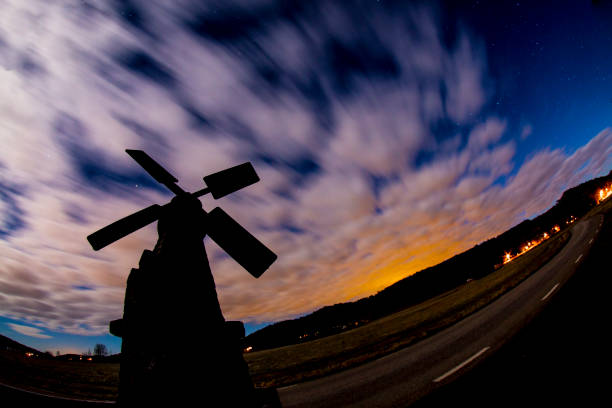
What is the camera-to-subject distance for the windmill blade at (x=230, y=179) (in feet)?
9.14

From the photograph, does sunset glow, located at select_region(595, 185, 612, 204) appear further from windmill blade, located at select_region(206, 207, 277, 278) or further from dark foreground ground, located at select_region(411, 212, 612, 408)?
windmill blade, located at select_region(206, 207, 277, 278)

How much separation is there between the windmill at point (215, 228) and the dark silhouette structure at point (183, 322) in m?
0.01

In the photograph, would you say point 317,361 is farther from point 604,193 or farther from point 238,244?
point 604,193

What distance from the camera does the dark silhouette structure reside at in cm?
171

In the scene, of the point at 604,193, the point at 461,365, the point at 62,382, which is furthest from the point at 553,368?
the point at 604,193

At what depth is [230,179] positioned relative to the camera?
2.88m

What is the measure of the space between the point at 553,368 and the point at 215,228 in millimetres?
6811

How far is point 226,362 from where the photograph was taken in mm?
1983

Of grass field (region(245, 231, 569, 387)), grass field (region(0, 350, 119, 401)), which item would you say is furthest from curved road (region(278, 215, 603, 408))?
grass field (region(0, 350, 119, 401))

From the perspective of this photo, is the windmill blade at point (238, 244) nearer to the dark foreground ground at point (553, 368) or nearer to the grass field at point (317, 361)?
the dark foreground ground at point (553, 368)

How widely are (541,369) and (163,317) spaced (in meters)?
6.92

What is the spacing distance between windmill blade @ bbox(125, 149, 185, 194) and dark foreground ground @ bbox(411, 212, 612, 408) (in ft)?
21.1

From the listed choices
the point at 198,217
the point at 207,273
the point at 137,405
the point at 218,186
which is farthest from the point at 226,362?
the point at 218,186

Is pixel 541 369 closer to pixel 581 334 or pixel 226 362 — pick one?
pixel 581 334
